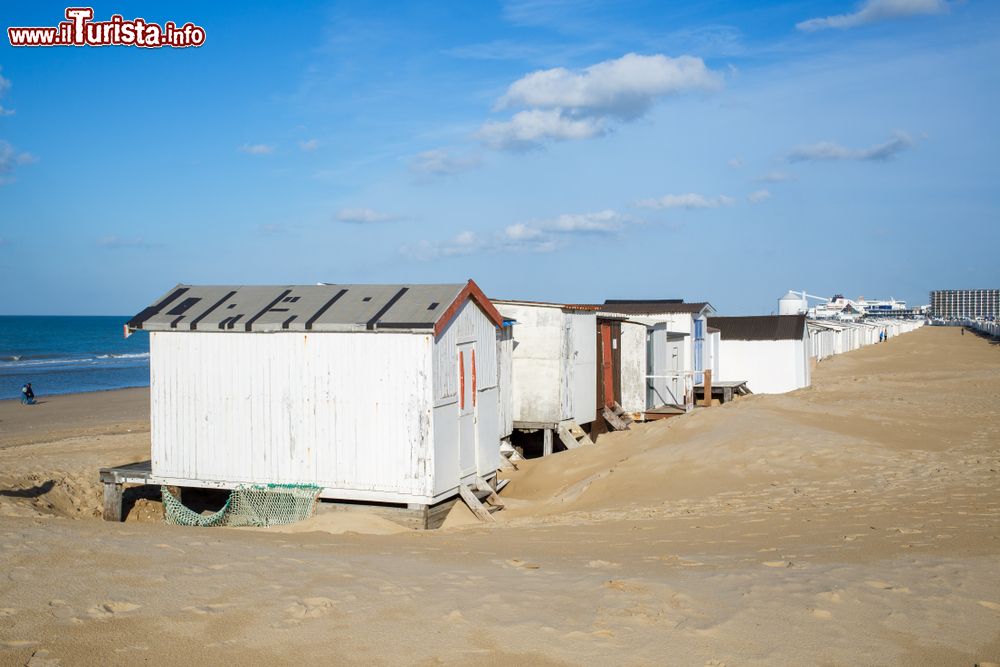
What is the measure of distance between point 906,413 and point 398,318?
50.4ft

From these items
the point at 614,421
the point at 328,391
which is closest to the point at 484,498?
the point at 328,391

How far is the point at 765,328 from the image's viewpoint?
109 ft

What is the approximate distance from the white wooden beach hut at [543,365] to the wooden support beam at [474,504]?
233 inches

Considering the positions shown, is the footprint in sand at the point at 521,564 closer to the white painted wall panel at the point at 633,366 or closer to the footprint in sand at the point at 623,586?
the footprint in sand at the point at 623,586

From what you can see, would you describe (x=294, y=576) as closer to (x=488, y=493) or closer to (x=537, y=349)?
(x=488, y=493)

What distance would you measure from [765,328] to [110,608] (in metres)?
30.6

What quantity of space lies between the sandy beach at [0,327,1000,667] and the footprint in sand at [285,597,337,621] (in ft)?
0.07

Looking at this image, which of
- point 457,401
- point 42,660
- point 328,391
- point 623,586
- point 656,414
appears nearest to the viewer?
point 42,660

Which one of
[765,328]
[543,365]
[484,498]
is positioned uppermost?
[765,328]

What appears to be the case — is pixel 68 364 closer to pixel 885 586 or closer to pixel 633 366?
pixel 633 366

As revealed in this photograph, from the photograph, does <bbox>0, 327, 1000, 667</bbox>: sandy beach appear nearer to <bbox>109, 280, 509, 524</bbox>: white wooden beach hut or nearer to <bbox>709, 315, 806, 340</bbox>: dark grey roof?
<bbox>109, 280, 509, 524</bbox>: white wooden beach hut

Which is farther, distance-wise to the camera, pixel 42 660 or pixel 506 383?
pixel 506 383

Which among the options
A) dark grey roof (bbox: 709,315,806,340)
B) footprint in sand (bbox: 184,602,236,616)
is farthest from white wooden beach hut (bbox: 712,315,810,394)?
footprint in sand (bbox: 184,602,236,616)

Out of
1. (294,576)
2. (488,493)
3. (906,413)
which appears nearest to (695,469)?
(488,493)
